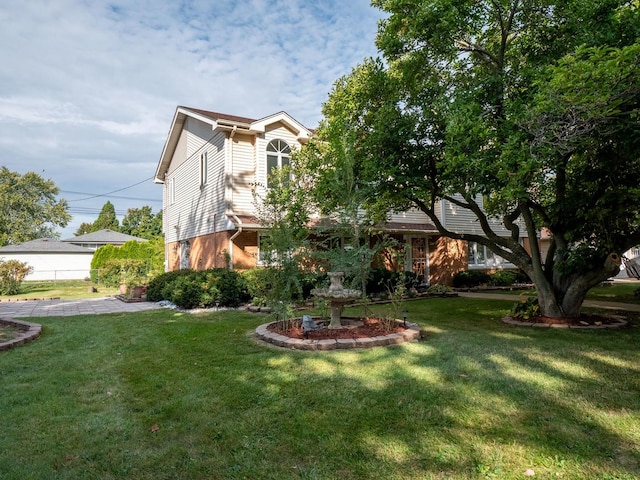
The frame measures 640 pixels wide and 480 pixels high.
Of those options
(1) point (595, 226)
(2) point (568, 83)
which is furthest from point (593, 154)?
(2) point (568, 83)

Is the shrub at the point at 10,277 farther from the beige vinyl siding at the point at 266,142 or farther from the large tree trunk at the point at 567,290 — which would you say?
the large tree trunk at the point at 567,290

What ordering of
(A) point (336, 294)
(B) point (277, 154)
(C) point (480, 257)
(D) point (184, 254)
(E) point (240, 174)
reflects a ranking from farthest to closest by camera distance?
(C) point (480, 257) → (D) point (184, 254) → (B) point (277, 154) → (E) point (240, 174) → (A) point (336, 294)

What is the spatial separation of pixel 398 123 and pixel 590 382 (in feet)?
19.0

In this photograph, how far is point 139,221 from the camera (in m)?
61.1

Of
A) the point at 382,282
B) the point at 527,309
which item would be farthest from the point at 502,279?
the point at 527,309

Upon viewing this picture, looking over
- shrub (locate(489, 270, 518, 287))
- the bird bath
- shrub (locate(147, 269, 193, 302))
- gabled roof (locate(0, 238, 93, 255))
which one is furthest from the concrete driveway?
gabled roof (locate(0, 238, 93, 255))

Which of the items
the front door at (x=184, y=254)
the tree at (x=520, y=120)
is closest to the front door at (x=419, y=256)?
the tree at (x=520, y=120)

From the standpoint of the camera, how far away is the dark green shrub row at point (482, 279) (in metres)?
17.8

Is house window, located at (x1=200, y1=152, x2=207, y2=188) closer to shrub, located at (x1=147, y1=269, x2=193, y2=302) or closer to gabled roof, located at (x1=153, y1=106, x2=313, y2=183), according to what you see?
gabled roof, located at (x1=153, y1=106, x2=313, y2=183)

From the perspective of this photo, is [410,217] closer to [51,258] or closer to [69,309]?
[69,309]

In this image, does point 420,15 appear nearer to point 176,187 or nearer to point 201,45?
point 201,45

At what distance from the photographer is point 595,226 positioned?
Answer: 301 inches

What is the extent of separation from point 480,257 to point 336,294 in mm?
15195

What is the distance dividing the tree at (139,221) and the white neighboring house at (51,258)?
2229 cm
